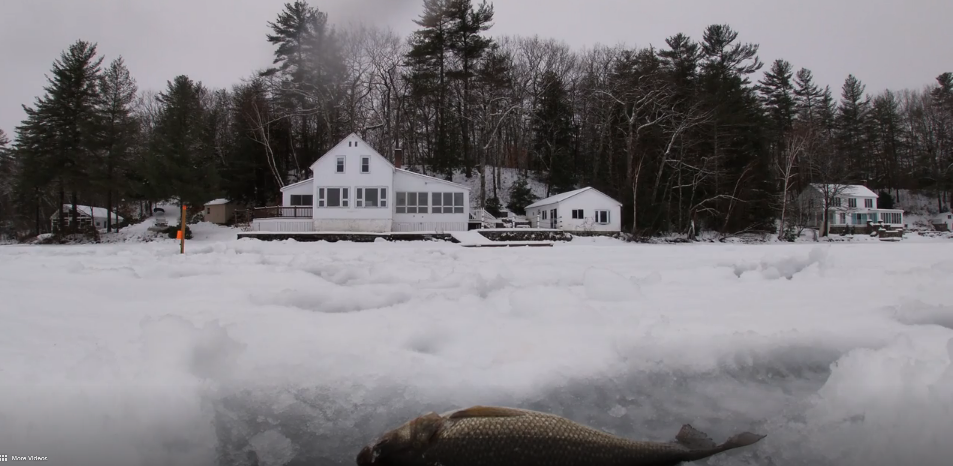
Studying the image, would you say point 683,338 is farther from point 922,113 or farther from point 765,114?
point 922,113

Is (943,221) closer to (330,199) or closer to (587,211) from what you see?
(587,211)

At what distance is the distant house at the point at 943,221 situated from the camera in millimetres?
44016

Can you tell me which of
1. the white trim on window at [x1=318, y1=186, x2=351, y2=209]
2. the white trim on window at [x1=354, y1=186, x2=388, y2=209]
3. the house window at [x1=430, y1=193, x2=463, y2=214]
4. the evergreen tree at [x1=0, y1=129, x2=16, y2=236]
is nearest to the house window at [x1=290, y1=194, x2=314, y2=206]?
the white trim on window at [x1=318, y1=186, x2=351, y2=209]

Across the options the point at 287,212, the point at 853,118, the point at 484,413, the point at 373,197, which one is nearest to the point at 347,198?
the point at 373,197

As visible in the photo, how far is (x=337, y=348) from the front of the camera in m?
3.17

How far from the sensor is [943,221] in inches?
1805

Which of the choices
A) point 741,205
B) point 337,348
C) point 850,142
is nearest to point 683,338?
point 337,348

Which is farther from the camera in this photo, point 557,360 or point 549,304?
point 549,304

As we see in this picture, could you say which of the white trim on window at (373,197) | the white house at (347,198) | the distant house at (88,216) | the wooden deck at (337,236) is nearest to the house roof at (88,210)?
the distant house at (88,216)

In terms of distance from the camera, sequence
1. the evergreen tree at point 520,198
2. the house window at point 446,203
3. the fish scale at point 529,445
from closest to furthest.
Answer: the fish scale at point 529,445 → the house window at point 446,203 → the evergreen tree at point 520,198

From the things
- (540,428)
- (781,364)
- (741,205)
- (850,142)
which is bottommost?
(781,364)

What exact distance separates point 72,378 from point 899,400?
13.9 ft

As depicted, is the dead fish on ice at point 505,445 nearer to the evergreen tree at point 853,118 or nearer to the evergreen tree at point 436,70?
the evergreen tree at point 436,70

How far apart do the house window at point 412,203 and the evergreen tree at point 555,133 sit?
49.5 feet
